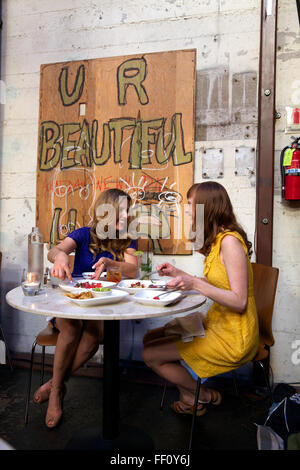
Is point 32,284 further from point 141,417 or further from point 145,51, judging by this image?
point 145,51

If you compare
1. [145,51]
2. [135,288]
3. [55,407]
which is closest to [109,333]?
[135,288]

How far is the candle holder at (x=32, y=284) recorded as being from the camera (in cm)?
165

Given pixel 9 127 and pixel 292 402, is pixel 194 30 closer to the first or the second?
pixel 9 127

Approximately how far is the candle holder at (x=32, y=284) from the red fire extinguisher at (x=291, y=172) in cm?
176

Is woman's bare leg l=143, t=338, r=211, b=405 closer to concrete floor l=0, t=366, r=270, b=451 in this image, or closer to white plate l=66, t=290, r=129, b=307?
concrete floor l=0, t=366, r=270, b=451

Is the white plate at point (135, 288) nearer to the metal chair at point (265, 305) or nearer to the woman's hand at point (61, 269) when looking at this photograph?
the woman's hand at point (61, 269)

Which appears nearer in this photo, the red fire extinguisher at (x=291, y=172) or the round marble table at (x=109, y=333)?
the round marble table at (x=109, y=333)

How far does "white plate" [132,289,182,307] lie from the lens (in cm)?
147

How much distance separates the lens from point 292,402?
1705mm

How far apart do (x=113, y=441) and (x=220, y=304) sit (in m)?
0.87

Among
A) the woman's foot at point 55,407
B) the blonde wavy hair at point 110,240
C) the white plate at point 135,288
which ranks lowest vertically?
the woman's foot at point 55,407

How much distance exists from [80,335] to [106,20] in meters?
2.51

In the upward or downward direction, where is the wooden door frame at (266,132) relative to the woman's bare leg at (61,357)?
upward

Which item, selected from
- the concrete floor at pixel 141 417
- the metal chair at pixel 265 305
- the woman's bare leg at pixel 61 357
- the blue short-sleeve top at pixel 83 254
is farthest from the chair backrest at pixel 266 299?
the woman's bare leg at pixel 61 357
